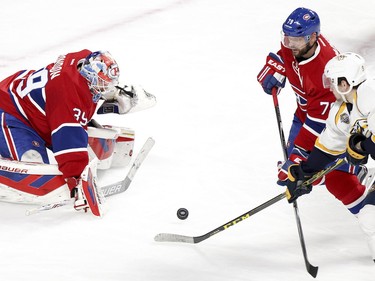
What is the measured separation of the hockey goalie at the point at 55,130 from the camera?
3824mm

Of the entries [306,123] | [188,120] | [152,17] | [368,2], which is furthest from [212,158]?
[368,2]

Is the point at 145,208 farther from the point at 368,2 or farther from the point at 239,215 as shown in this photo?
the point at 368,2

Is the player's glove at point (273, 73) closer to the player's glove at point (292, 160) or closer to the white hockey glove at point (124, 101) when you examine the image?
the player's glove at point (292, 160)

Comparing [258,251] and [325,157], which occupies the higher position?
[325,157]

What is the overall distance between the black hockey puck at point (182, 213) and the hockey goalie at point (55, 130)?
357 mm

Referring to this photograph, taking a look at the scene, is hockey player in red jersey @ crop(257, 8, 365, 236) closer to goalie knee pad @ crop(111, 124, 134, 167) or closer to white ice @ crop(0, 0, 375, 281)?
white ice @ crop(0, 0, 375, 281)

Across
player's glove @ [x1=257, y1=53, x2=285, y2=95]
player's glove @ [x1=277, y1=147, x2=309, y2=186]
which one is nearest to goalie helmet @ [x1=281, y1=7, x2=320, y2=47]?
player's glove @ [x1=257, y1=53, x2=285, y2=95]

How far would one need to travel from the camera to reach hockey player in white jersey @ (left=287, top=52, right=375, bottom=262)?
3.15 m

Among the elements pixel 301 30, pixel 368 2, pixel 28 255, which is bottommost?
pixel 368 2

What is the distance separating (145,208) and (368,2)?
3.02m

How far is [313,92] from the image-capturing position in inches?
143

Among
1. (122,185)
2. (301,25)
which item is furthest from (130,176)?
(301,25)

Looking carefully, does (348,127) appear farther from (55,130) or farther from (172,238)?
(55,130)

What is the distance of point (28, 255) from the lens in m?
3.50
